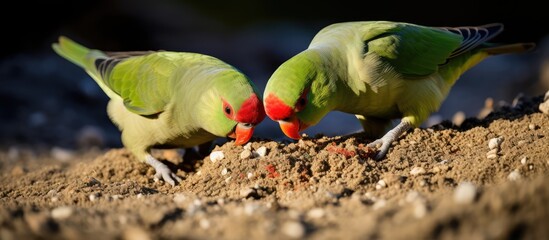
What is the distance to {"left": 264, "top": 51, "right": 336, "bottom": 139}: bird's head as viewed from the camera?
4.20 m

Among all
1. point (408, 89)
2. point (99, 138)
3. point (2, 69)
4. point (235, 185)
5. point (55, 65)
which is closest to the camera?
point (235, 185)

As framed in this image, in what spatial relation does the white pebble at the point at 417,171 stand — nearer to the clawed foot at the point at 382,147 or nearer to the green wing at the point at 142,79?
the clawed foot at the point at 382,147

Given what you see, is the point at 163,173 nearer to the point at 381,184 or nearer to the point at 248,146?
the point at 248,146

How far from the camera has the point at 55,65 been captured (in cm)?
1054

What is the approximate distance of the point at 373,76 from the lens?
4.69 meters

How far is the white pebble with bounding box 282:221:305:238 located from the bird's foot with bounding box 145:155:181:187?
7.51ft

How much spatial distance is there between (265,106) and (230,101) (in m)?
0.26

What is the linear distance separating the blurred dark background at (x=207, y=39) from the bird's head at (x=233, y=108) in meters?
4.30

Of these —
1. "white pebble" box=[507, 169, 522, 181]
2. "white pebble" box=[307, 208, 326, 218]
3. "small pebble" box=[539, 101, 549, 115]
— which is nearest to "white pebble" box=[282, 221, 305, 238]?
"white pebble" box=[307, 208, 326, 218]

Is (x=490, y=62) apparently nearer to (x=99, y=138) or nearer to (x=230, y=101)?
(x=99, y=138)

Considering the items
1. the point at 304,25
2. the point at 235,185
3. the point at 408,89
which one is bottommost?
the point at 304,25

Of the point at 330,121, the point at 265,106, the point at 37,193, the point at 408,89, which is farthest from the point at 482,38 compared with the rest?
the point at 330,121

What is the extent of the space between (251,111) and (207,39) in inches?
313

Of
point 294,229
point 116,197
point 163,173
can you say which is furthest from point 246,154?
point 294,229
